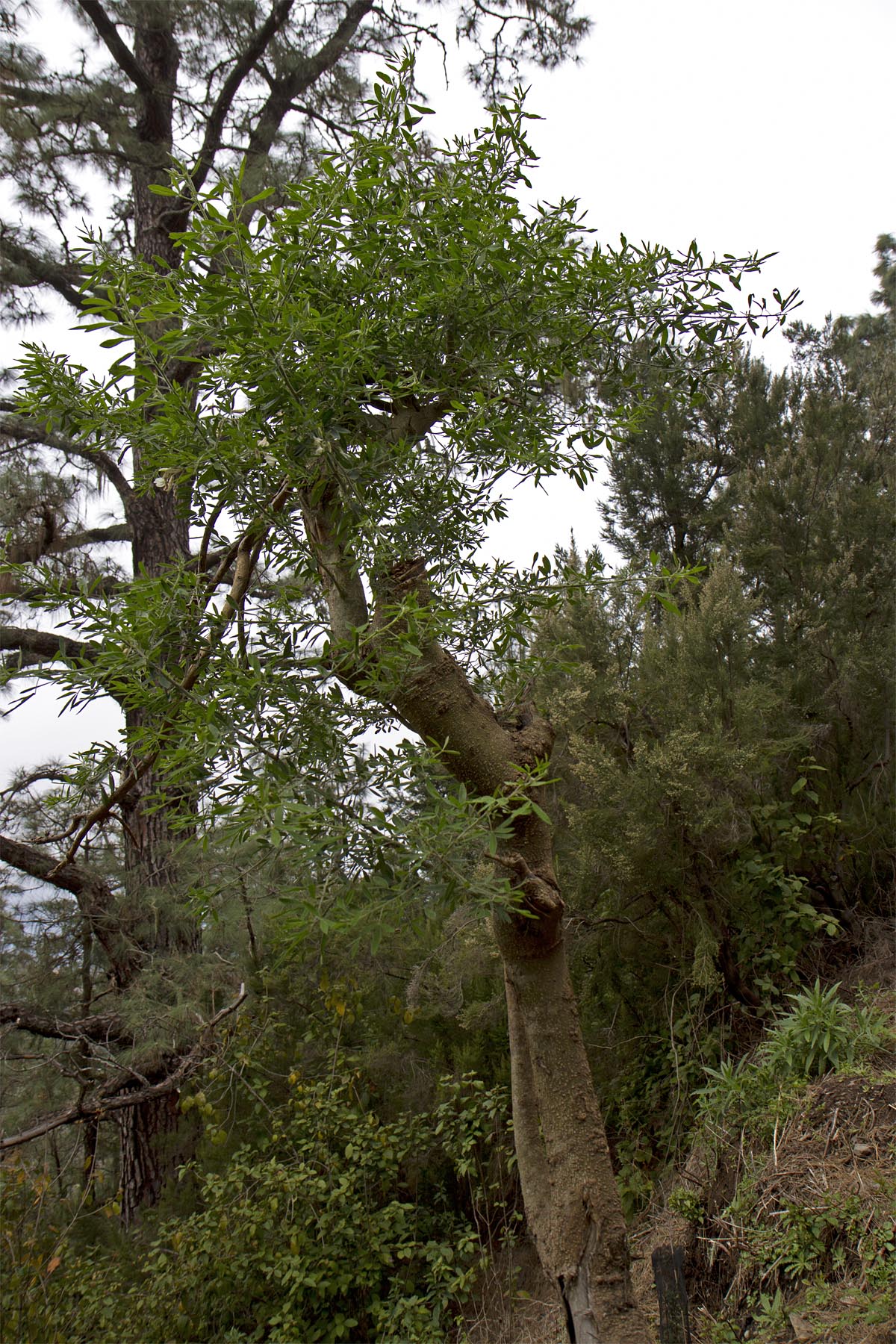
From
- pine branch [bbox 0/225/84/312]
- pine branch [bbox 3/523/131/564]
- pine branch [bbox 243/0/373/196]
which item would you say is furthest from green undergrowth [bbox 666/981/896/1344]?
pine branch [bbox 243/0/373/196]

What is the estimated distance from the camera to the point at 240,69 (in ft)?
18.7

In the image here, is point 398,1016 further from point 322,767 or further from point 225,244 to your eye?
point 225,244

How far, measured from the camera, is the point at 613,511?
8.18m

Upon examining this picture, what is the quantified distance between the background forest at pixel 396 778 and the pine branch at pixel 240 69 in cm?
5

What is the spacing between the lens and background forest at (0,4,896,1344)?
1753 millimetres

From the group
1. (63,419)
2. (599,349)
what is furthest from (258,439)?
(599,349)

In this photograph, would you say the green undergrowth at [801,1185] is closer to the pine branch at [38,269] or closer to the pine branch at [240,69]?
the pine branch at [38,269]

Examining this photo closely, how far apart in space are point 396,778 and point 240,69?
568cm

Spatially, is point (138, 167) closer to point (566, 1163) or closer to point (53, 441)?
point (53, 441)

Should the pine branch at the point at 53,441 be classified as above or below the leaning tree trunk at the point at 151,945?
above

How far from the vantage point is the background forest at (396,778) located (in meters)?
1.75

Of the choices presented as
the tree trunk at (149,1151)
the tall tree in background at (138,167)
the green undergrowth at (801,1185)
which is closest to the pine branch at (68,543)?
the tall tree in background at (138,167)

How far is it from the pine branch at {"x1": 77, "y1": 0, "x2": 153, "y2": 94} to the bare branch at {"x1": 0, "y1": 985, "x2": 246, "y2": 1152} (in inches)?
202

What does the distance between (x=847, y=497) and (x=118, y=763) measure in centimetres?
535
